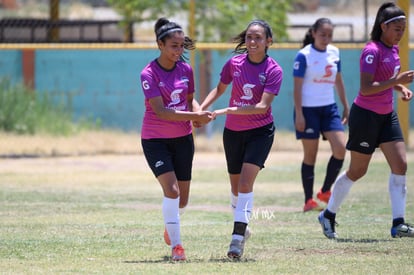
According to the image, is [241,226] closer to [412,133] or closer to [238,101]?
[238,101]

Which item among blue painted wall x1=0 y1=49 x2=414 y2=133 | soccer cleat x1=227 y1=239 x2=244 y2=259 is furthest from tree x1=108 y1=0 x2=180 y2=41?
soccer cleat x1=227 y1=239 x2=244 y2=259

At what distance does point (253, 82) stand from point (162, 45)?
859 mm

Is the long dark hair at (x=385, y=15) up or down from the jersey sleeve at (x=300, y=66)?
up

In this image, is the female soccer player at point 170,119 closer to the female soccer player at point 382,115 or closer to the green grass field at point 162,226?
the green grass field at point 162,226

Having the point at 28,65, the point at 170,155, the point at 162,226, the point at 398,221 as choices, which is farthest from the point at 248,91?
the point at 28,65

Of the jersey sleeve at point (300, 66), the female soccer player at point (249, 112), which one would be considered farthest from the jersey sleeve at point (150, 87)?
the jersey sleeve at point (300, 66)

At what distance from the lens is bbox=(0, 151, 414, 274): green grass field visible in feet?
23.8

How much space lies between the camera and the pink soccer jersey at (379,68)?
857cm

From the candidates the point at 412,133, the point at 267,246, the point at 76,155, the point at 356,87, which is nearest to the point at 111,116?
the point at 76,155

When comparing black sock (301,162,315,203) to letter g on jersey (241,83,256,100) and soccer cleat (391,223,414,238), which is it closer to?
soccer cleat (391,223,414,238)

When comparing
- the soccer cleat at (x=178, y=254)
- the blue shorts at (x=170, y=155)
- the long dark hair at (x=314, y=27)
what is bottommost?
the soccer cleat at (x=178, y=254)

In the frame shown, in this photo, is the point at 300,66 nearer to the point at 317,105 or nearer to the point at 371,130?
the point at 317,105

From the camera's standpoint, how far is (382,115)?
28.8ft

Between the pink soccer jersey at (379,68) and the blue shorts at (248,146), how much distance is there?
4.09 feet
